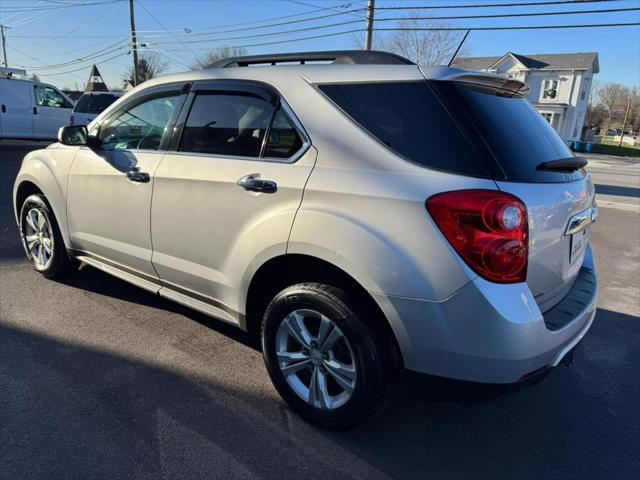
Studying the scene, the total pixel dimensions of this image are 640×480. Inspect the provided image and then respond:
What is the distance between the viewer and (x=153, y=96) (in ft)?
11.4

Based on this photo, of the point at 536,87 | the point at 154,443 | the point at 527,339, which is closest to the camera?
the point at 527,339

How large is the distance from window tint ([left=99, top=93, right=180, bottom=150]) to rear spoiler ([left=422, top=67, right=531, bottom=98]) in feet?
5.90

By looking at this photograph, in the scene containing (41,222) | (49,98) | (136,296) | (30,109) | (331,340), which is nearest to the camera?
(331,340)

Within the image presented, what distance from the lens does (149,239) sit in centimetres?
329

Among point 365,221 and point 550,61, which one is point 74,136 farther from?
point 550,61

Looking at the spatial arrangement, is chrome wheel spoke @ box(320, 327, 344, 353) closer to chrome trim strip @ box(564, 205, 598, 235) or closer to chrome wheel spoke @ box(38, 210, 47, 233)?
chrome trim strip @ box(564, 205, 598, 235)

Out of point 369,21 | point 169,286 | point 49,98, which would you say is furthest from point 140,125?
point 369,21

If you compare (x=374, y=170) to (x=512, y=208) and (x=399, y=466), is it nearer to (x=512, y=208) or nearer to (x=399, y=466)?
(x=512, y=208)

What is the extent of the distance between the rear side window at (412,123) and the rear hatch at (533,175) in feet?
0.18

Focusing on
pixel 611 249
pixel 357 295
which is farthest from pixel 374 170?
pixel 611 249

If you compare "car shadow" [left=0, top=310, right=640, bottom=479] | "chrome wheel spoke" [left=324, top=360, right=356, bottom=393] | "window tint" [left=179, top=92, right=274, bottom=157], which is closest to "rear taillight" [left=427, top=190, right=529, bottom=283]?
"car shadow" [left=0, top=310, right=640, bottom=479]

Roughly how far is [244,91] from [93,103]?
49.3 ft

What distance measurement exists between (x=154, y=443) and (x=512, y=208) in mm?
2015

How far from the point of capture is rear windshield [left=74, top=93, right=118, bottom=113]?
1557 cm
